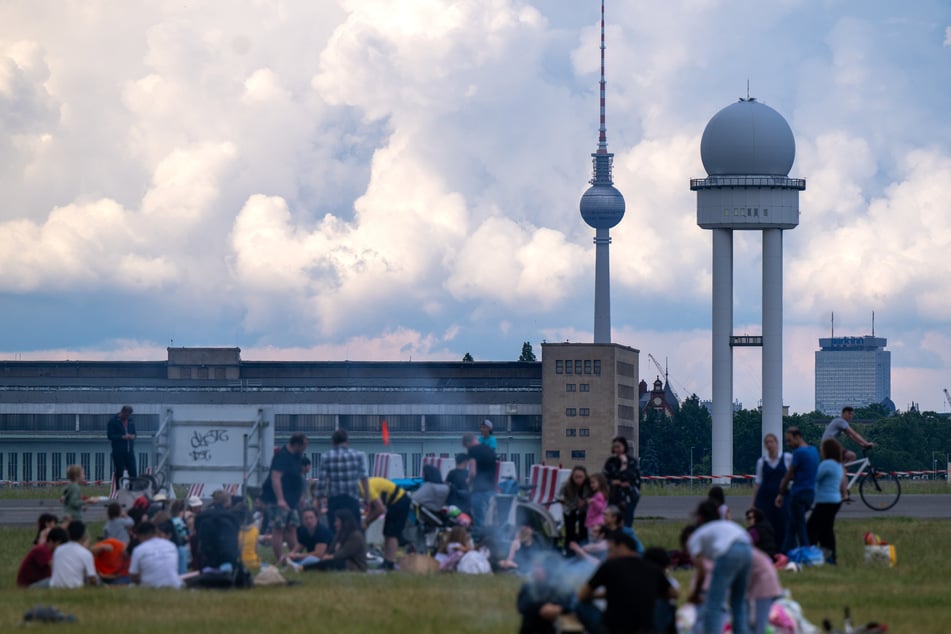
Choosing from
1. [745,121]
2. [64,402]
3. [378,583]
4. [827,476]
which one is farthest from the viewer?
[64,402]

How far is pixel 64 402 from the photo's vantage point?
136000mm

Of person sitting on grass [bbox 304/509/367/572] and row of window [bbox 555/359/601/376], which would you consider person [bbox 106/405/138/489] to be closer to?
person sitting on grass [bbox 304/509/367/572]

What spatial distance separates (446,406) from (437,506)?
113 meters

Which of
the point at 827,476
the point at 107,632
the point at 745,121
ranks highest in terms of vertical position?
the point at 745,121

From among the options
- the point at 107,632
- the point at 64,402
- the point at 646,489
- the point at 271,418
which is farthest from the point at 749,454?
the point at 107,632

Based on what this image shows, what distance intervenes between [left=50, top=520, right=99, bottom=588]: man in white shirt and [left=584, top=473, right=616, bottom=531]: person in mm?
6757

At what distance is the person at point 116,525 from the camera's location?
25266mm

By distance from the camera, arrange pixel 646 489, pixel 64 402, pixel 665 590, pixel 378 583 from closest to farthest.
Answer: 1. pixel 665 590
2. pixel 378 583
3. pixel 646 489
4. pixel 64 402

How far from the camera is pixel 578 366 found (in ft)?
476

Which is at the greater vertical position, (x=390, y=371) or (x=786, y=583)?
(x=390, y=371)

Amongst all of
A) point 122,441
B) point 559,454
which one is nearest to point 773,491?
point 122,441

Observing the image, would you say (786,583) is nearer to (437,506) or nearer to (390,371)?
(437,506)

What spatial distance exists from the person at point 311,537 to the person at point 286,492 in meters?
0.21

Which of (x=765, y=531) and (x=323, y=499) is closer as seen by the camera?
(x=765, y=531)
